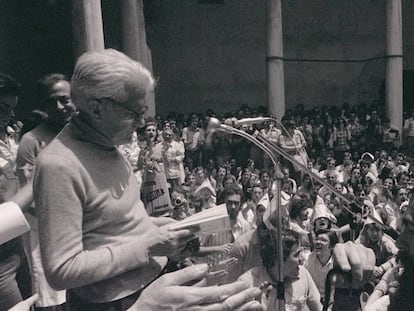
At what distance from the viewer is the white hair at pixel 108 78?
150cm

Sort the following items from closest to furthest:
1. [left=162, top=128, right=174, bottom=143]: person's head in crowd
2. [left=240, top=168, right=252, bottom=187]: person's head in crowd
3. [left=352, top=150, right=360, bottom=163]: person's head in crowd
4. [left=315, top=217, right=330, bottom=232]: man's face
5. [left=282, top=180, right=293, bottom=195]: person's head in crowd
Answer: [left=315, top=217, right=330, bottom=232]: man's face → [left=282, top=180, right=293, bottom=195]: person's head in crowd → [left=240, top=168, right=252, bottom=187]: person's head in crowd → [left=162, top=128, right=174, bottom=143]: person's head in crowd → [left=352, top=150, right=360, bottom=163]: person's head in crowd

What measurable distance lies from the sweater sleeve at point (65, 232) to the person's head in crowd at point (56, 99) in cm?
146

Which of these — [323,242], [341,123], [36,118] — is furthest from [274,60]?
[36,118]

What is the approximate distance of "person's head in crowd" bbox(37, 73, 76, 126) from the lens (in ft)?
A: 9.39

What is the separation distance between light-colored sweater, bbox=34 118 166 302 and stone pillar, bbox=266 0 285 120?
1255 centimetres

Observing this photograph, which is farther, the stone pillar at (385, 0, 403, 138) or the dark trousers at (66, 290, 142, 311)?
the stone pillar at (385, 0, 403, 138)

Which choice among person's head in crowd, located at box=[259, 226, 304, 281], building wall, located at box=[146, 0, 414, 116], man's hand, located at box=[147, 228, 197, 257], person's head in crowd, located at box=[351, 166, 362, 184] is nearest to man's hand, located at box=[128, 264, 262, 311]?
man's hand, located at box=[147, 228, 197, 257]

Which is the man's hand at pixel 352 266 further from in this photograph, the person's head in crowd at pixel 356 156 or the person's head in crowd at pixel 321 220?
the person's head in crowd at pixel 356 156

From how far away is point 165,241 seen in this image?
1.50 m

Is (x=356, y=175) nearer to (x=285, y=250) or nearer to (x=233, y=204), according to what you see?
(x=233, y=204)

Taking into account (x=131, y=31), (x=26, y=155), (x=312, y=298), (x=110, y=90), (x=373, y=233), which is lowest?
(x=373, y=233)

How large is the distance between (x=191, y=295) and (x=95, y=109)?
56cm

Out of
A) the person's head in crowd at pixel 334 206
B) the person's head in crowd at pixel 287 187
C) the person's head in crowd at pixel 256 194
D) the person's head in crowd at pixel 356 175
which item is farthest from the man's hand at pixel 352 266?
the person's head in crowd at pixel 356 175

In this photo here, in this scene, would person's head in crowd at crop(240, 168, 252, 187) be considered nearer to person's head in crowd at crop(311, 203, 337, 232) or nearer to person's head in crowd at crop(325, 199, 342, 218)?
person's head in crowd at crop(325, 199, 342, 218)
